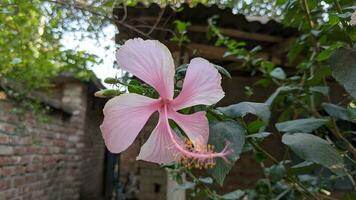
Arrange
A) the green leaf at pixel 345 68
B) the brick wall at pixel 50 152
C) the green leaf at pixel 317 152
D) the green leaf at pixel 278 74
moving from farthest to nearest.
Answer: the brick wall at pixel 50 152 → the green leaf at pixel 278 74 → the green leaf at pixel 317 152 → the green leaf at pixel 345 68

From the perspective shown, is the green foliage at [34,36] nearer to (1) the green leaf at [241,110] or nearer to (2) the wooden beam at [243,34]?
(1) the green leaf at [241,110]

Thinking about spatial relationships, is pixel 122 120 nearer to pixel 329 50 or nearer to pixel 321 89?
pixel 329 50

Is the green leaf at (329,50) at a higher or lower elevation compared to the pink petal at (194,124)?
higher

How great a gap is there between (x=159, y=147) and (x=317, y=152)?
391mm

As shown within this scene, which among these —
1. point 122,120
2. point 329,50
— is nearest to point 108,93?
point 122,120

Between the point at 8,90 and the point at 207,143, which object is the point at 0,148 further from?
the point at 207,143

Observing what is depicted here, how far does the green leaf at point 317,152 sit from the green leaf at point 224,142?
25 centimetres

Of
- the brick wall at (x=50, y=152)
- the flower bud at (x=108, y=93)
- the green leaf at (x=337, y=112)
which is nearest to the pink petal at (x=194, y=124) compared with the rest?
the flower bud at (x=108, y=93)

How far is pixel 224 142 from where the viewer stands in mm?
615

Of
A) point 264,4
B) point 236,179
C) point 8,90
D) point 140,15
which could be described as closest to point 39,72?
point 8,90

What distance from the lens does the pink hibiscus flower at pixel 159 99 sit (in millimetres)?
539

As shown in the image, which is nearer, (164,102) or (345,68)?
(164,102)

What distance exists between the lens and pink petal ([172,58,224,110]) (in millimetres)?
542

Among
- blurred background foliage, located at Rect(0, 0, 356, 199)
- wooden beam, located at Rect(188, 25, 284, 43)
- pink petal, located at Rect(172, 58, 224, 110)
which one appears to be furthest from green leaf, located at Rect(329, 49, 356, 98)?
wooden beam, located at Rect(188, 25, 284, 43)
